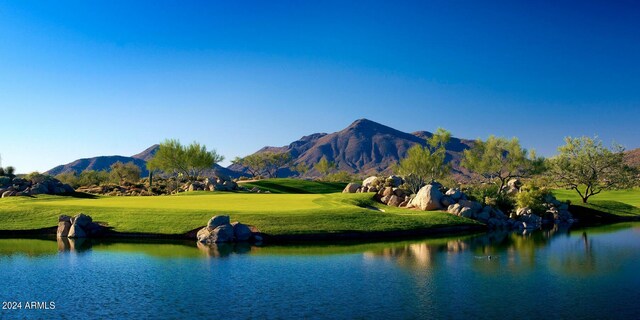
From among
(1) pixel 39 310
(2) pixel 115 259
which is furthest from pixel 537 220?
(1) pixel 39 310

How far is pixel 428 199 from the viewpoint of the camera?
218 feet

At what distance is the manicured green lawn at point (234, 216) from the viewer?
52562 millimetres

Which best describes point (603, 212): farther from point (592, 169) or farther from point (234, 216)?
point (234, 216)

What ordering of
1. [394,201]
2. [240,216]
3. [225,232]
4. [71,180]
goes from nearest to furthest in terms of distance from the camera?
[225,232] < [240,216] < [394,201] < [71,180]

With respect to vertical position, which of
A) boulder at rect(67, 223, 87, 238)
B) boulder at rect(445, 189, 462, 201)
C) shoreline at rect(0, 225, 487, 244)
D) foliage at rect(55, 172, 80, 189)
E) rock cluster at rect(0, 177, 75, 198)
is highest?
foliage at rect(55, 172, 80, 189)

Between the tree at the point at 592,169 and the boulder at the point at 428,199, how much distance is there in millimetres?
41920

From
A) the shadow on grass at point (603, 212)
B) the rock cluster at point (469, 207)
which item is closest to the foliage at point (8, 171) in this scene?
the rock cluster at point (469, 207)

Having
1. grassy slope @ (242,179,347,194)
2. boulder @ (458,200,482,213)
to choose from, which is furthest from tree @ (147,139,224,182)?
boulder @ (458,200,482,213)

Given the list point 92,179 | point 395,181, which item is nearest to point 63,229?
point 395,181

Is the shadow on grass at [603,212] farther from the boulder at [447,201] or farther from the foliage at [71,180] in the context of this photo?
the foliage at [71,180]

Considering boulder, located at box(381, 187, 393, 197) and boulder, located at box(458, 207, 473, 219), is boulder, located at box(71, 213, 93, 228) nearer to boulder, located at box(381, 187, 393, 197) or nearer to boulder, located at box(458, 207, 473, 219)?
boulder, located at box(381, 187, 393, 197)

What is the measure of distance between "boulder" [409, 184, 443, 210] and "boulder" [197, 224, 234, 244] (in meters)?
30.3

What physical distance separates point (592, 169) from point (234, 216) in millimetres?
77112

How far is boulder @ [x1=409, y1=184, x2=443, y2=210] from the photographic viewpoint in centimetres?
6631
